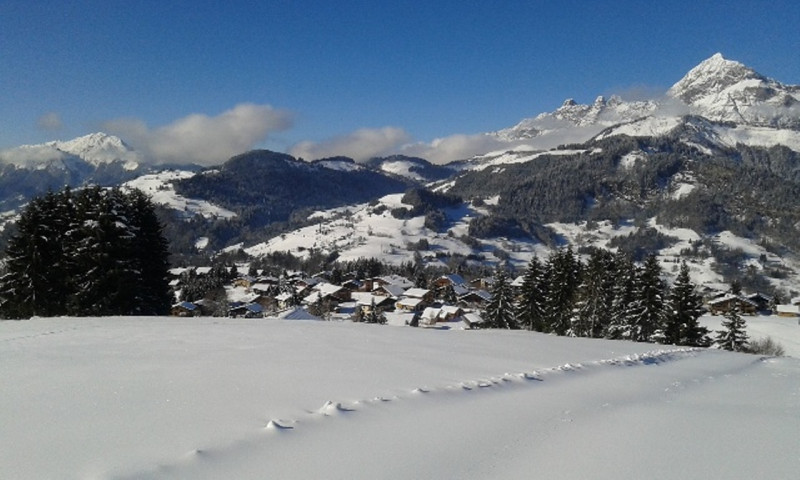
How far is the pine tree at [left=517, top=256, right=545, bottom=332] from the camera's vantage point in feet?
137

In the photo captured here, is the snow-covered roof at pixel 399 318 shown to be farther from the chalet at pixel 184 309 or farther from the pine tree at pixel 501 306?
the pine tree at pixel 501 306

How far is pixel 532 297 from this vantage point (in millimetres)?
42125

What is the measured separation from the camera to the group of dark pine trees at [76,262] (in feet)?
86.0

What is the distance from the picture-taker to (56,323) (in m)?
18.2

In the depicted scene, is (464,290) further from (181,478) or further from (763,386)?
(181,478)

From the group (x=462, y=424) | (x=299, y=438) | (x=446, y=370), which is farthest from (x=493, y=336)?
(x=299, y=438)

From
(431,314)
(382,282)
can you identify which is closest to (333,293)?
(382,282)

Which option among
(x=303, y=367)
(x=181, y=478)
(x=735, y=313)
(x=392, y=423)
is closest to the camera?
(x=181, y=478)

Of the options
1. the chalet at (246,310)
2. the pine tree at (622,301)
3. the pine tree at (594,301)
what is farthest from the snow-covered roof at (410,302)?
the pine tree at (594,301)

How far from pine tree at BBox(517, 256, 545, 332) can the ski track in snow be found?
27245 mm

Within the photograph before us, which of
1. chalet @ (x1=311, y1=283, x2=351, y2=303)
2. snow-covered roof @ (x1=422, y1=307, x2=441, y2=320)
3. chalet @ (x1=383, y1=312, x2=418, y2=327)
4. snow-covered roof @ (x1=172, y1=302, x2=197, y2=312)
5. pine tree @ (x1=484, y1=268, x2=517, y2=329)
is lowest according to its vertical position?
chalet @ (x1=383, y1=312, x2=418, y2=327)

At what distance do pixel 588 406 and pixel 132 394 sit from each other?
27.9 ft

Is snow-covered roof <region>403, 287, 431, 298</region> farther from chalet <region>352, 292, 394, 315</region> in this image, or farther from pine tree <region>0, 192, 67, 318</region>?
pine tree <region>0, 192, 67, 318</region>

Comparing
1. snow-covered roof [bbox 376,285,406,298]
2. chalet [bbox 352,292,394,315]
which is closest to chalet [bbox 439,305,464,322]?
chalet [bbox 352,292,394,315]
